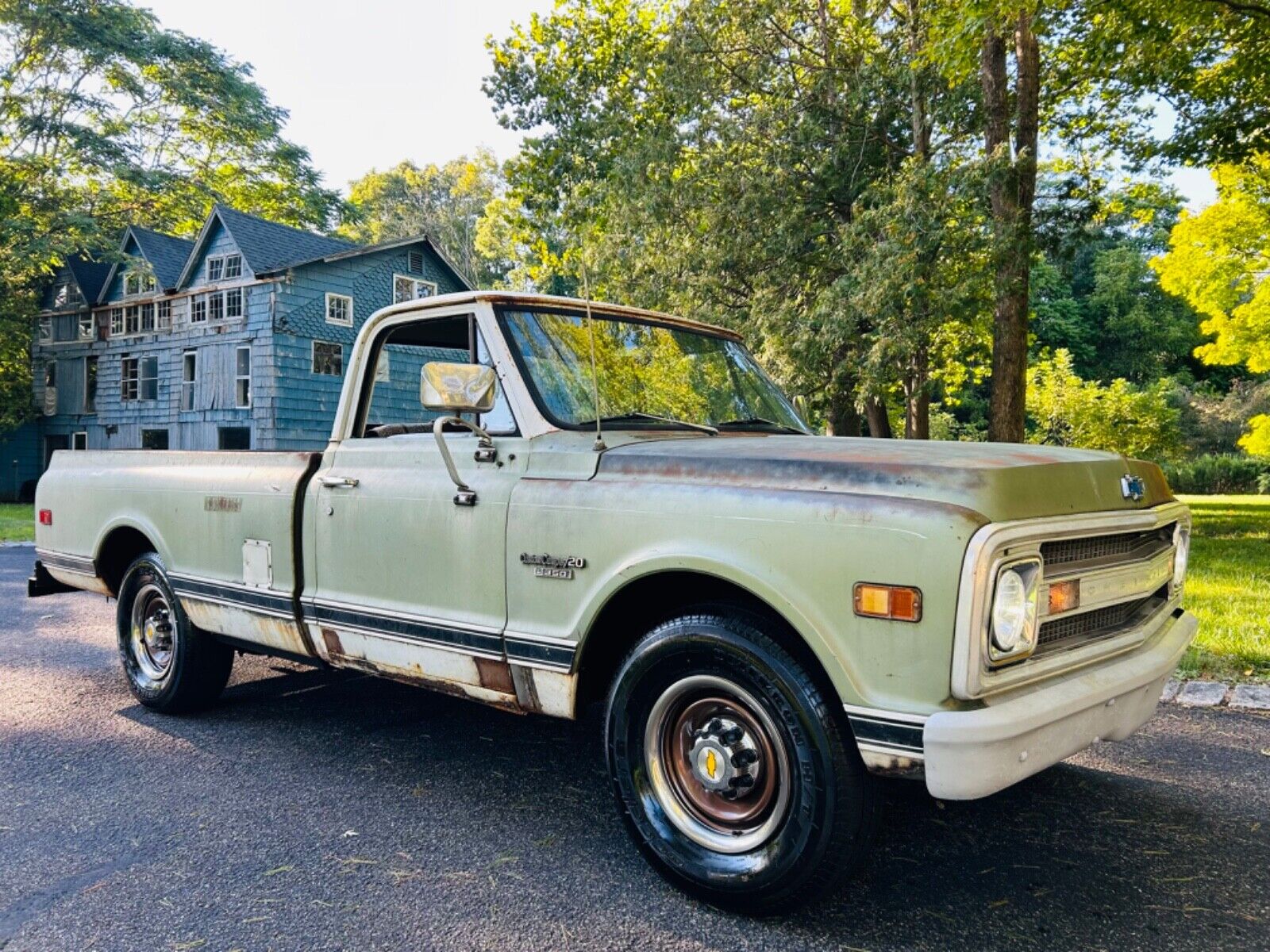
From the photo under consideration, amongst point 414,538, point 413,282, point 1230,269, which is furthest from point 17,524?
point 1230,269

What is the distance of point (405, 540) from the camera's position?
3594 millimetres

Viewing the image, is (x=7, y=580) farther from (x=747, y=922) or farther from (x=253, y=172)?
(x=253, y=172)

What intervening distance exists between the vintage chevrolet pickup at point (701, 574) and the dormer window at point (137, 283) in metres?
25.5

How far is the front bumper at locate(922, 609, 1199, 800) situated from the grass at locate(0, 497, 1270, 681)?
3154 millimetres

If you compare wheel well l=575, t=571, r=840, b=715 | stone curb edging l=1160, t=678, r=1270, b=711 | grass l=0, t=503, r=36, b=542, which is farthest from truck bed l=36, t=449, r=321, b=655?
grass l=0, t=503, r=36, b=542

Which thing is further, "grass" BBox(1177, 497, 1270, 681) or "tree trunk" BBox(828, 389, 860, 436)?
"tree trunk" BBox(828, 389, 860, 436)

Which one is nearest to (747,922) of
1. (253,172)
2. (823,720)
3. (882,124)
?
(823,720)

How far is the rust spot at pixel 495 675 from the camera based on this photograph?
3.25 metres

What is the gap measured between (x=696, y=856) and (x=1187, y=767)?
8.31 ft

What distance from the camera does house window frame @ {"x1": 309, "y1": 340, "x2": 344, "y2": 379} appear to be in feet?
79.2

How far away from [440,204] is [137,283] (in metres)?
26.1

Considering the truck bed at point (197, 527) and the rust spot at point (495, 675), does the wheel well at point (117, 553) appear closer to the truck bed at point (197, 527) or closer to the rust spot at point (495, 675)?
the truck bed at point (197, 527)

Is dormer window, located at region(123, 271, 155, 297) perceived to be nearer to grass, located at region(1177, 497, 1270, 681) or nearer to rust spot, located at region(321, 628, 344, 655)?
rust spot, located at region(321, 628, 344, 655)

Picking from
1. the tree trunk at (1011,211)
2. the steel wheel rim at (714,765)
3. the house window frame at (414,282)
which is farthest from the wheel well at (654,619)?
the house window frame at (414,282)
